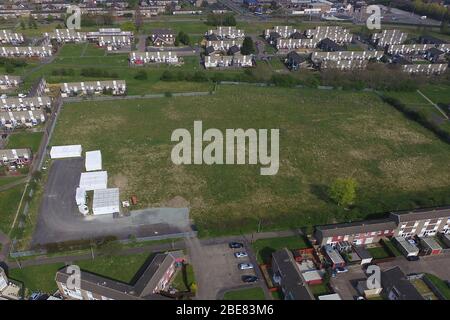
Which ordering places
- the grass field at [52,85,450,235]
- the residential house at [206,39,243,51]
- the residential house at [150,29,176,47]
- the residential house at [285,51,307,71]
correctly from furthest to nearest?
the residential house at [150,29,176,47], the residential house at [206,39,243,51], the residential house at [285,51,307,71], the grass field at [52,85,450,235]

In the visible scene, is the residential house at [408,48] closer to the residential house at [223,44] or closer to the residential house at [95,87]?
the residential house at [223,44]

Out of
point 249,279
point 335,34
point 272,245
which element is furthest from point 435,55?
point 249,279

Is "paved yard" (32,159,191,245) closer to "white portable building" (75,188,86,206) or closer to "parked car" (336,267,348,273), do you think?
"white portable building" (75,188,86,206)

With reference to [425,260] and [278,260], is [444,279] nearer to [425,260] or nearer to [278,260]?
[425,260]

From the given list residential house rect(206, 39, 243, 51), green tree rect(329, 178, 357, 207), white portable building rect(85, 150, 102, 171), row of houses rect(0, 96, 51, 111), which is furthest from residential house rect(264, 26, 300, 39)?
green tree rect(329, 178, 357, 207)

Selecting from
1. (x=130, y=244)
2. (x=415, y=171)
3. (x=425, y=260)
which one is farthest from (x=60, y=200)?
(x=415, y=171)
